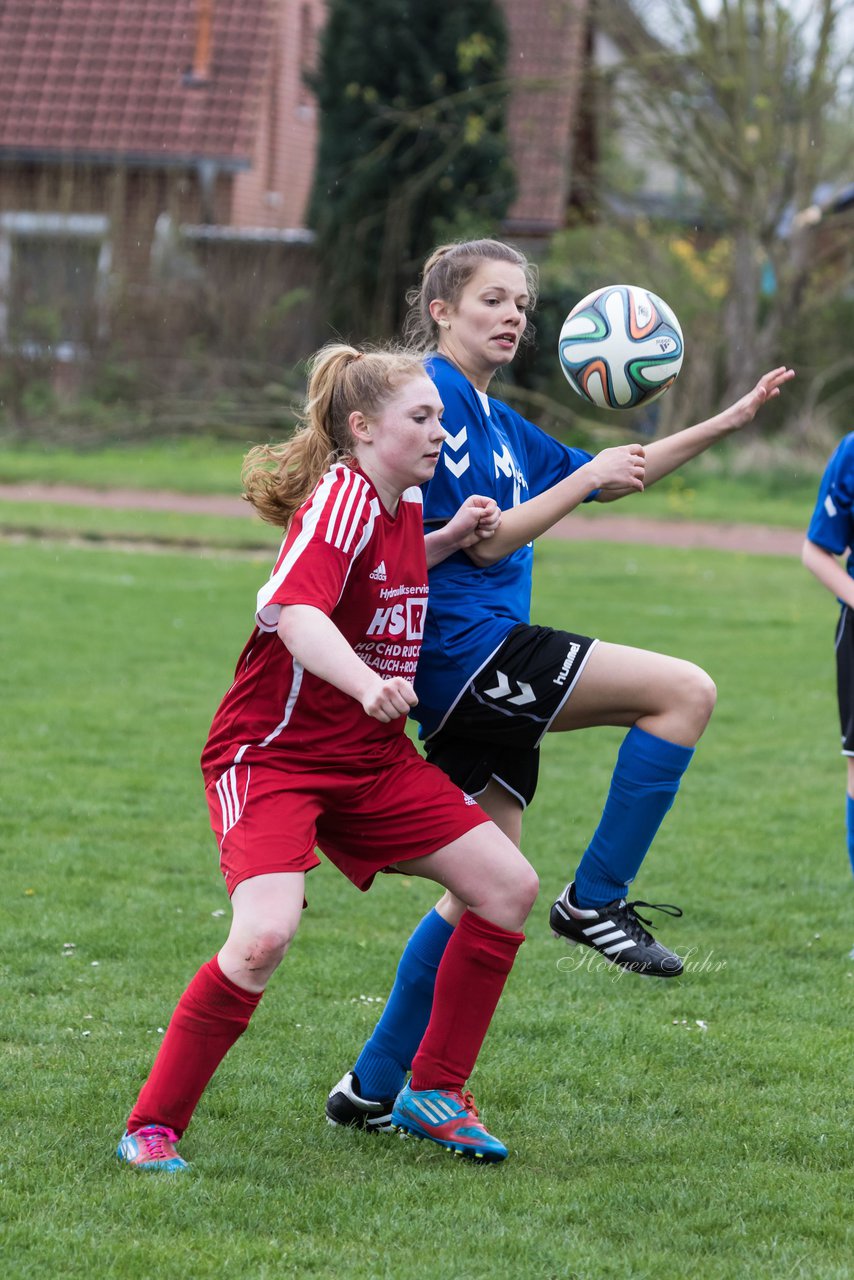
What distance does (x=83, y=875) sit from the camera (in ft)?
19.3

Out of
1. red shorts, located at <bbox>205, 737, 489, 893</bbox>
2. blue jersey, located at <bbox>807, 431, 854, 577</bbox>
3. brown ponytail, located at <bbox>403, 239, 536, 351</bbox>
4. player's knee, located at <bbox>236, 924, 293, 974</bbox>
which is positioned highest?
brown ponytail, located at <bbox>403, 239, 536, 351</bbox>

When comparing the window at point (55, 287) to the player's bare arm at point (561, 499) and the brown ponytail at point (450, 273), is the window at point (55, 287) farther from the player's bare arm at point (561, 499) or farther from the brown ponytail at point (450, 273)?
the player's bare arm at point (561, 499)

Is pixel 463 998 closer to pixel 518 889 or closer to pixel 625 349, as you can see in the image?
pixel 518 889

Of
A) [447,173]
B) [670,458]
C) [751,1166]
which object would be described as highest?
[447,173]

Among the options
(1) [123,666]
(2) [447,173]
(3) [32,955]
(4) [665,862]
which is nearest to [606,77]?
(2) [447,173]

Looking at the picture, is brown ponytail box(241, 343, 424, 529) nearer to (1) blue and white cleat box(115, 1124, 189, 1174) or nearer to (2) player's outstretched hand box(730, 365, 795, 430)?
(2) player's outstretched hand box(730, 365, 795, 430)

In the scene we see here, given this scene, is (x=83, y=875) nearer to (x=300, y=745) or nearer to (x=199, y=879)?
(x=199, y=879)

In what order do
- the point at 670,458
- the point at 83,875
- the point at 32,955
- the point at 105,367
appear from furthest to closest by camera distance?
the point at 105,367
the point at 83,875
the point at 32,955
the point at 670,458

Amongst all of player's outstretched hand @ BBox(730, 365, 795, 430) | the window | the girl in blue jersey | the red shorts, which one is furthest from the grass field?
the window

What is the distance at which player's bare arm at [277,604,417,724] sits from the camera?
3104mm

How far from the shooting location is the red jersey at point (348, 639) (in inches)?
135

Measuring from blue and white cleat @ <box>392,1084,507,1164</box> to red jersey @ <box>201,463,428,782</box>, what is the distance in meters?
0.82

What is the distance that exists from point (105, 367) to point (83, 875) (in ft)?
56.0

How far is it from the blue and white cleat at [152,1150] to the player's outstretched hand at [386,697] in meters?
1.11
